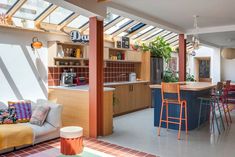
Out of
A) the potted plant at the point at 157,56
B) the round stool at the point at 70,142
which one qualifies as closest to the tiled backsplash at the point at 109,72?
the potted plant at the point at 157,56

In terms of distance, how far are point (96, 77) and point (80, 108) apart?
2.52 ft

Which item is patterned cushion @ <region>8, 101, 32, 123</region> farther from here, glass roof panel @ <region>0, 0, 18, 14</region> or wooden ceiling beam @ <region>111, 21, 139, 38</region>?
wooden ceiling beam @ <region>111, 21, 139, 38</region>

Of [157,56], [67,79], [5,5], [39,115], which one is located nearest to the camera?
[39,115]

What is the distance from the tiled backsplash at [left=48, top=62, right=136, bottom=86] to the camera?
554 cm

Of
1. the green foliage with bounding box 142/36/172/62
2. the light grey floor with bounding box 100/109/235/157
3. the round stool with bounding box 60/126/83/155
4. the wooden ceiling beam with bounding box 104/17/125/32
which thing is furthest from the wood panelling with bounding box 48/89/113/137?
the green foliage with bounding box 142/36/172/62

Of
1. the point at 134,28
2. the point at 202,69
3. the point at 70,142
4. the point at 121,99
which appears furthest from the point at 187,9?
the point at 202,69

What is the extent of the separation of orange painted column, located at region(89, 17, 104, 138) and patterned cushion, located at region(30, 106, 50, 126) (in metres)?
0.83

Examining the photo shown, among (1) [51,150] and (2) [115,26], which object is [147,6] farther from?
(1) [51,150]

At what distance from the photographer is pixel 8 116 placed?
4.14 meters

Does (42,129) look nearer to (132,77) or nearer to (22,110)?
(22,110)

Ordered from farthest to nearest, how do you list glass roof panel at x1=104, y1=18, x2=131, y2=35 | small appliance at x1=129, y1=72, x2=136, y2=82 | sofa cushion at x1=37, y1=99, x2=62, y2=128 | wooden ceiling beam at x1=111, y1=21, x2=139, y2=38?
small appliance at x1=129, y1=72, x2=136, y2=82
wooden ceiling beam at x1=111, y1=21, x2=139, y2=38
glass roof panel at x1=104, y1=18, x2=131, y2=35
sofa cushion at x1=37, y1=99, x2=62, y2=128

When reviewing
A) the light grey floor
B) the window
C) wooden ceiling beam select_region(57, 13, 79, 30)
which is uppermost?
the window

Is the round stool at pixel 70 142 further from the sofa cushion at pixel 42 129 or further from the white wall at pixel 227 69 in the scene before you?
the white wall at pixel 227 69

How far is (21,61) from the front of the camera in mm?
4953
